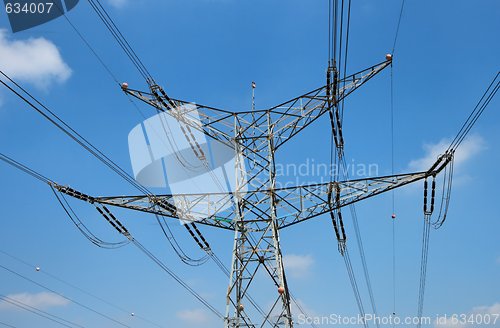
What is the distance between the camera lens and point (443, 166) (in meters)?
17.8

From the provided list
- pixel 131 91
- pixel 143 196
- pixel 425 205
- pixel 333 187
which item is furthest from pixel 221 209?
pixel 425 205

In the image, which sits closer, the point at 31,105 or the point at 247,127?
the point at 31,105

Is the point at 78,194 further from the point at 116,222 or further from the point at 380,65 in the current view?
the point at 380,65

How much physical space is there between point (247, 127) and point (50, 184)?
9841 millimetres

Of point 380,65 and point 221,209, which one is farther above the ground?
point 380,65

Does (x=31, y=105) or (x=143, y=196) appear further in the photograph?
(x=143, y=196)

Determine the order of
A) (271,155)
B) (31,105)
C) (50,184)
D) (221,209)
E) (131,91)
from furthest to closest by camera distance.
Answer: (271,155) → (221,209) → (131,91) → (50,184) → (31,105)

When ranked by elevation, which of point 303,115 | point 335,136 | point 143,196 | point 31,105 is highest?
point 303,115

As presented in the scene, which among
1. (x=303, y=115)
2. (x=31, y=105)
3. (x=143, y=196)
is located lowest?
(x=31, y=105)

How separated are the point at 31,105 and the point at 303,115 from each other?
12069mm

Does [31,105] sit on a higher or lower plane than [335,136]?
lower

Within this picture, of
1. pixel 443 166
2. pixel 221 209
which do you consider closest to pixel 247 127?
pixel 221 209

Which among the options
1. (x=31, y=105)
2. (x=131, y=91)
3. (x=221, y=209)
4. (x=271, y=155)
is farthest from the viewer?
(x=271, y=155)

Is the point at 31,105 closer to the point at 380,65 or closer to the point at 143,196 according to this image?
the point at 143,196
